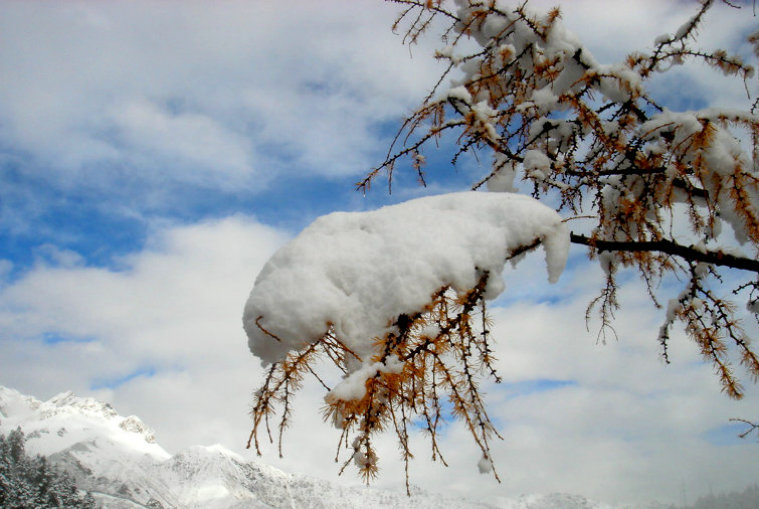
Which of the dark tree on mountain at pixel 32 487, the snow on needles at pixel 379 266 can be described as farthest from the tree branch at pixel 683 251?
the dark tree on mountain at pixel 32 487

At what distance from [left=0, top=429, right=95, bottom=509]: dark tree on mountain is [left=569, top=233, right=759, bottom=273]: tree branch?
73278 mm

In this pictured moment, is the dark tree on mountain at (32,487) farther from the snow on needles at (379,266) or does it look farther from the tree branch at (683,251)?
the tree branch at (683,251)

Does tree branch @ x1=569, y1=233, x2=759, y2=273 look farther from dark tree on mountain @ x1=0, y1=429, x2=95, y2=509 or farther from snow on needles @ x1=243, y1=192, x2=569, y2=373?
dark tree on mountain @ x1=0, y1=429, x2=95, y2=509

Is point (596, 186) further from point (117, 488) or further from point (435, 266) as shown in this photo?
point (117, 488)

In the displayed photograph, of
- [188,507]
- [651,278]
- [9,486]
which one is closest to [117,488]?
[188,507]

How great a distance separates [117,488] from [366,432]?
224 m

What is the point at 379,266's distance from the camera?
233cm

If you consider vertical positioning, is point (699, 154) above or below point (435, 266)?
above

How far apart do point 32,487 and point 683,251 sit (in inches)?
3059

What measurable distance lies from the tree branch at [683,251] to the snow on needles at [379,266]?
93 centimetres

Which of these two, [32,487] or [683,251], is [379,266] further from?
[32,487]

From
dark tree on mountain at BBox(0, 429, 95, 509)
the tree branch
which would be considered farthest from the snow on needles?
dark tree on mountain at BBox(0, 429, 95, 509)

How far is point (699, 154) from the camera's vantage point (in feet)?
10.0

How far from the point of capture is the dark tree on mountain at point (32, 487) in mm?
55875
